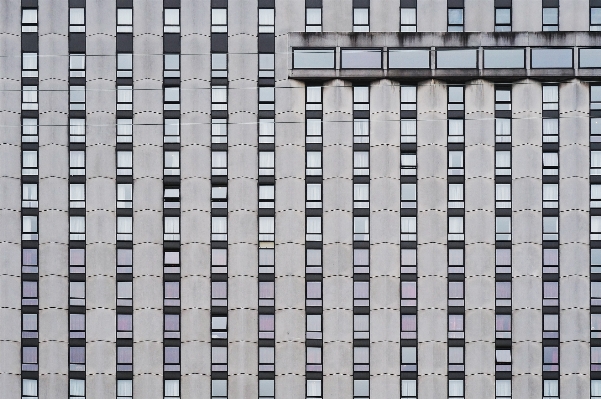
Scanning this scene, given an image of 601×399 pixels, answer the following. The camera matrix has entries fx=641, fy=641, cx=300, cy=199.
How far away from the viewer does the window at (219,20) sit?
37.0 meters

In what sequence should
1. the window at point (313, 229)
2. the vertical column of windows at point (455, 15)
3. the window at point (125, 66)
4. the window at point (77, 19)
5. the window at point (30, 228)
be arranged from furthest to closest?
the window at point (77, 19) < the window at point (125, 66) < the vertical column of windows at point (455, 15) < the window at point (30, 228) < the window at point (313, 229)

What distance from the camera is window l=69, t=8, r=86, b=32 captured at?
3706 centimetres

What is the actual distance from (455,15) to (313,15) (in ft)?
26.7

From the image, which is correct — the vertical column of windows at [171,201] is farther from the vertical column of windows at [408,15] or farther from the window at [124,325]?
the vertical column of windows at [408,15]

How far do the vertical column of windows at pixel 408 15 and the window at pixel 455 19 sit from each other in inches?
76.8

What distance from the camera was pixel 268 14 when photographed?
3697 cm

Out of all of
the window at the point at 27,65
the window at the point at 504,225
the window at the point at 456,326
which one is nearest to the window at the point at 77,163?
the window at the point at 27,65

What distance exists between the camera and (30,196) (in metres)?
36.7

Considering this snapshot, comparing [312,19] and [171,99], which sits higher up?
[312,19]

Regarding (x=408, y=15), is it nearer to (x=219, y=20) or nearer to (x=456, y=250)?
(x=219, y=20)

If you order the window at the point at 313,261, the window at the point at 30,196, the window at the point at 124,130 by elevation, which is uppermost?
the window at the point at 124,130

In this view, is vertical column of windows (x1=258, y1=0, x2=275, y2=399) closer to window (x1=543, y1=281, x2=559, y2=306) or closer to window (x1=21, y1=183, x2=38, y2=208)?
window (x1=21, y1=183, x2=38, y2=208)

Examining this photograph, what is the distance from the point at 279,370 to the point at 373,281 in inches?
288

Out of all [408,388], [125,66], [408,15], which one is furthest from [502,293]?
[125,66]
